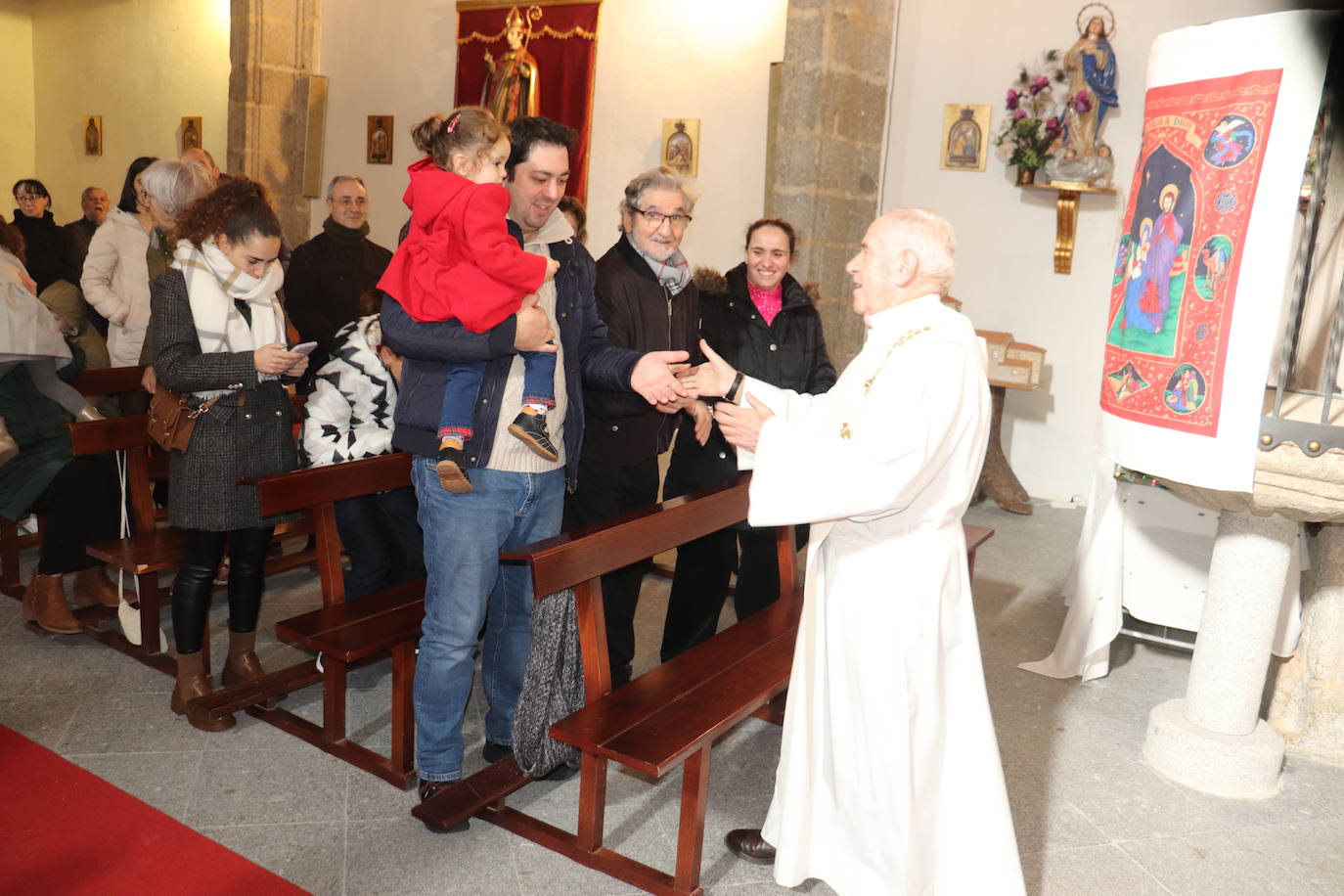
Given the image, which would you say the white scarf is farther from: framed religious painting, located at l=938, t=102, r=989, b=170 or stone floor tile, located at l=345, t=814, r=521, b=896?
framed religious painting, located at l=938, t=102, r=989, b=170

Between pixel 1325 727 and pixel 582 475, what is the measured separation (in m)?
2.60

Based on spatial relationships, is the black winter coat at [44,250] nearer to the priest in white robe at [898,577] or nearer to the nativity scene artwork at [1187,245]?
the priest in white robe at [898,577]

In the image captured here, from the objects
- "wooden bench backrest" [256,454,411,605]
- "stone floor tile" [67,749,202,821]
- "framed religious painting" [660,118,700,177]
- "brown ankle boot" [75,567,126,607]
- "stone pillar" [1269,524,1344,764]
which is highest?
"framed religious painting" [660,118,700,177]

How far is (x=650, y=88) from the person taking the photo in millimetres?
7801

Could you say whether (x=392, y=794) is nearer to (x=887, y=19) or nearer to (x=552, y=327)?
(x=552, y=327)

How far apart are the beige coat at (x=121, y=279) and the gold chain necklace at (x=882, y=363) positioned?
12.1ft

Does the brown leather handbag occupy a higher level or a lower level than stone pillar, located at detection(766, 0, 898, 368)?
lower

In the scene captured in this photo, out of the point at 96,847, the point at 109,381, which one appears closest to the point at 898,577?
the point at 96,847

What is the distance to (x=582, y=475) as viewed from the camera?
3.46 meters

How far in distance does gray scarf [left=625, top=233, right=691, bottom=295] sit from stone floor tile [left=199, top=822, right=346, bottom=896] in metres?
1.81

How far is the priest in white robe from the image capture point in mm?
2248

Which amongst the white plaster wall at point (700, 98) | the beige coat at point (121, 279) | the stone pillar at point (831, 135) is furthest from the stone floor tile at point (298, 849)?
the white plaster wall at point (700, 98)

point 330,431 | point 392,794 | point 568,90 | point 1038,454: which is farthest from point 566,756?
point 568,90

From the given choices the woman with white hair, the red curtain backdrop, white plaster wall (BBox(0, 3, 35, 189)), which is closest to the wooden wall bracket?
the red curtain backdrop
